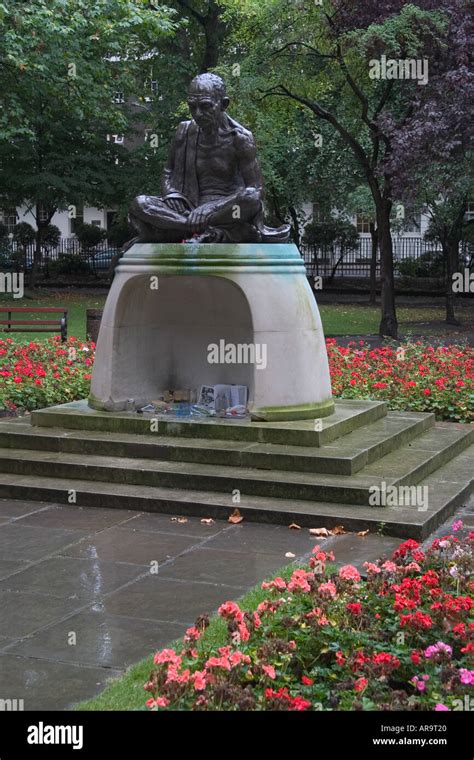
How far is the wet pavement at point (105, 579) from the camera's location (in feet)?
16.8

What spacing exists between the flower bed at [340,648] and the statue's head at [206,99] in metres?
5.17

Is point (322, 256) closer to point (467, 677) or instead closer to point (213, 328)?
point (213, 328)

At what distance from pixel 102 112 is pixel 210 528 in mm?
19636

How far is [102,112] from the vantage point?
2548cm

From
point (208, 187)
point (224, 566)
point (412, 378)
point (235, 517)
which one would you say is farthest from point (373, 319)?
point (224, 566)

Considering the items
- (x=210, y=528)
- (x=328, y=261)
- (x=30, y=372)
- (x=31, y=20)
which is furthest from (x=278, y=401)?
(x=328, y=261)

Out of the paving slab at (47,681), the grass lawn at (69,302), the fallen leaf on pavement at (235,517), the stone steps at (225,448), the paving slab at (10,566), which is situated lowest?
the paving slab at (47,681)

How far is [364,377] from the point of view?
12750 millimetres

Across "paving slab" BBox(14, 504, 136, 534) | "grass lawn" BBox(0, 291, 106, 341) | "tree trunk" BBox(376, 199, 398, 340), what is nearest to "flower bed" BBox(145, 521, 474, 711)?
"paving slab" BBox(14, 504, 136, 534)

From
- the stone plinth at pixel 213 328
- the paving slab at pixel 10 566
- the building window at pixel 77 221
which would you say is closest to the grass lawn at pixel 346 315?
the building window at pixel 77 221

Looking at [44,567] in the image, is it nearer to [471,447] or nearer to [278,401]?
[278,401]

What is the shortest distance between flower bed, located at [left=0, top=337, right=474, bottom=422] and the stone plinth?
2.13 m

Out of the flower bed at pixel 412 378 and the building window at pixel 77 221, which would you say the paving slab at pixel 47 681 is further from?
the building window at pixel 77 221

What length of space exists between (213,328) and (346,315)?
19747 mm
